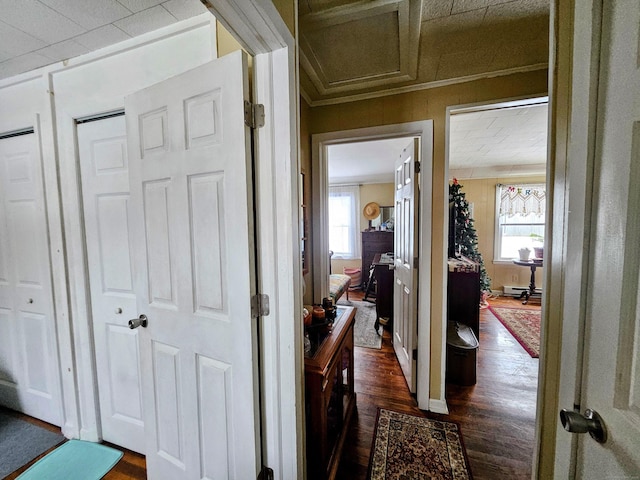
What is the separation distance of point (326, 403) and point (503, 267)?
5.05 metres

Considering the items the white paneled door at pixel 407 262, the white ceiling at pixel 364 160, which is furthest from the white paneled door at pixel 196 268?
the white ceiling at pixel 364 160

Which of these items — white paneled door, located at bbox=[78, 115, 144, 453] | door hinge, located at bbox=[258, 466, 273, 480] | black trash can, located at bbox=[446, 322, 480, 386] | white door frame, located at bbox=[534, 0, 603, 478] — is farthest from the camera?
black trash can, located at bbox=[446, 322, 480, 386]

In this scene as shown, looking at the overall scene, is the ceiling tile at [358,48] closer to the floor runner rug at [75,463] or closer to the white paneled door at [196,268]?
the white paneled door at [196,268]

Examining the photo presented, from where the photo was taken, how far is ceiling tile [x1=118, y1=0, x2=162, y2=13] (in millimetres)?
1065

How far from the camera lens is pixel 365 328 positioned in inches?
134

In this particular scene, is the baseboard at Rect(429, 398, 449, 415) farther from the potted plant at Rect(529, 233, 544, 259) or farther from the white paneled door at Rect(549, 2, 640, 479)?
the potted plant at Rect(529, 233, 544, 259)

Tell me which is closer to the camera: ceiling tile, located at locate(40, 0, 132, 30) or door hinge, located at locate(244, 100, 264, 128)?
door hinge, located at locate(244, 100, 264, 128)

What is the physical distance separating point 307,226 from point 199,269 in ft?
3.73

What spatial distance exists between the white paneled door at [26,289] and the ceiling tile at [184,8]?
4.20ft

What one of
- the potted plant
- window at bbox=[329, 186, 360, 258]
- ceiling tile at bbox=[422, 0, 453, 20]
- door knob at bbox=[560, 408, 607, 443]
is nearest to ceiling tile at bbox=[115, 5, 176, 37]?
ceiling tile at bbox=[422, 0, 453, 20]

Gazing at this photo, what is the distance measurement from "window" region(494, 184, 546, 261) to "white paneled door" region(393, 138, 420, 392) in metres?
3.44

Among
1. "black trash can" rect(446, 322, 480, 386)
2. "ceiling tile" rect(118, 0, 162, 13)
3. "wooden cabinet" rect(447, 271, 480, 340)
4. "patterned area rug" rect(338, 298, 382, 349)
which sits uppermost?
"ceiling tile" rect(118, 0, 162, 13)

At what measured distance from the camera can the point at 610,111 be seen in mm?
Result: 576

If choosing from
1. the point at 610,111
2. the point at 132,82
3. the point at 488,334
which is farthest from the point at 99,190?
the point at 488,334
